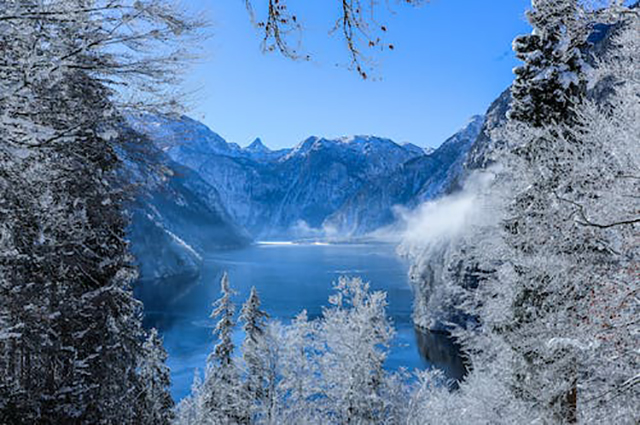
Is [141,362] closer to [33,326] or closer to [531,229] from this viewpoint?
[33,326]

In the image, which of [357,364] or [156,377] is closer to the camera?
[357,364]

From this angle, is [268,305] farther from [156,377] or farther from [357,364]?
[357,364]

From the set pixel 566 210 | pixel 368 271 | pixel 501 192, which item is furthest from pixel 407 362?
pixel 368 271

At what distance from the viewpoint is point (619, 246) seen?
18.3ft

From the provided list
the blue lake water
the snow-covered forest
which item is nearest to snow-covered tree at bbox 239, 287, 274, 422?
the snow-covered forest

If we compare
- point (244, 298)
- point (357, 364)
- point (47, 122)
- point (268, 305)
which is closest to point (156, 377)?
point (357, 364)

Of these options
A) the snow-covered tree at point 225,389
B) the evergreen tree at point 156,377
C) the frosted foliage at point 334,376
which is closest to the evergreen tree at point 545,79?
the frosted foliage at point 334,376

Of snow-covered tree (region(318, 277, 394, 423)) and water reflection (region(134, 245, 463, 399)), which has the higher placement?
snow-covered tree (region(318, 277, 394, 423))

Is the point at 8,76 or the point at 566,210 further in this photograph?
the point at 566,210

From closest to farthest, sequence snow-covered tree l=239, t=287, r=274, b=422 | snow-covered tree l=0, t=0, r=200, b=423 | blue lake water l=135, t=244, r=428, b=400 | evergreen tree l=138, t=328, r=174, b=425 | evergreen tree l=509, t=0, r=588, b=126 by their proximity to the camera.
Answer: snow-covered tree l=0, t=0, r=200, b=423 → evergreen tree l=509, t=0, r=588, b=126 → evergreen tree l=138, t=328, r=174, b=425 → snow-covered tree l=239, t=287, r=274, b=422 → blue lake water l=135, t=244, r=428, b=400

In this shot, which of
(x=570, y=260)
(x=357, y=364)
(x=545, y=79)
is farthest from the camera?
(x=357, y=364)

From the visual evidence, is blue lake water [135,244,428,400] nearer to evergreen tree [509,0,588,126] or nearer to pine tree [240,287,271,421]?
pine tree [240,287,271,421]

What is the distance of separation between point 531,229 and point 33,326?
909 cm

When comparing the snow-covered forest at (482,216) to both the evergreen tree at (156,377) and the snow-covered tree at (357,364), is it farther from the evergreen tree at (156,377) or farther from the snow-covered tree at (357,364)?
the snow-covered tree at (357,364)
